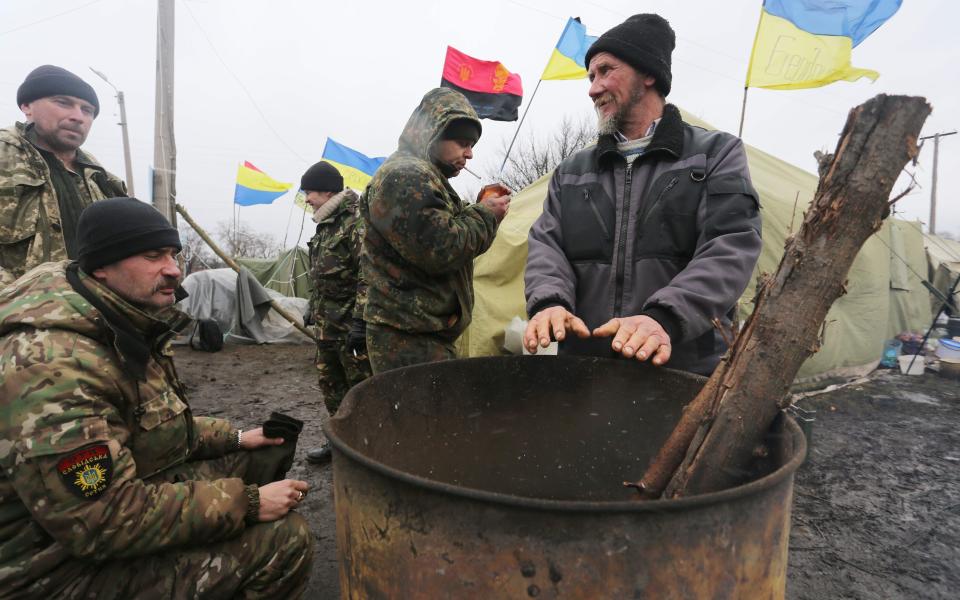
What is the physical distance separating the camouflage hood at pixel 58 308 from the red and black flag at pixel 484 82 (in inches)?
249

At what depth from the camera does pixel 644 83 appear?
1.91 m

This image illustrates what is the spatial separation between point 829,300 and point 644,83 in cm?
120

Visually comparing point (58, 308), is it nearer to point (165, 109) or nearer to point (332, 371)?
point (332, 371)

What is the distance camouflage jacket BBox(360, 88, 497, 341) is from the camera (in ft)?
7.63

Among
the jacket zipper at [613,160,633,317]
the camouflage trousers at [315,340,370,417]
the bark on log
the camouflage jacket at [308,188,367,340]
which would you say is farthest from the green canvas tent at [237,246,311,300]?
the bark on log

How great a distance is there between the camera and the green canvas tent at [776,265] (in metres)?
5.66

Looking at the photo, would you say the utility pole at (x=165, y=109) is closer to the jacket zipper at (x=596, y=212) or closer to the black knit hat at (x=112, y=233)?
the black knit hat at (x=112, y=233)

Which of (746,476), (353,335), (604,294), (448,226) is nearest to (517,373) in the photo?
(604,294)

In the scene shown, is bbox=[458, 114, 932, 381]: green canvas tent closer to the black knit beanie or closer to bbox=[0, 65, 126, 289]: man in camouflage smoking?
the black knit beanie

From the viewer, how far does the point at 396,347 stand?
2525 millimetres

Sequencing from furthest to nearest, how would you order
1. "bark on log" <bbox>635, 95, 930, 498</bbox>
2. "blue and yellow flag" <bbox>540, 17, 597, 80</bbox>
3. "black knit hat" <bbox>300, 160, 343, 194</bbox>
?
"blue and yellow flag" <bbox>540, 17, 597, 80</bbox>, "black knit hat" <bbox>300, 160, 343, 194</bbox>, "bark on log" <bbox>635, 95, 930, 498</bbox>

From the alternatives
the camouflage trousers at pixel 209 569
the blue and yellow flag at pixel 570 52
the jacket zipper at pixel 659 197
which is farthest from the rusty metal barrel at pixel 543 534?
the blue and yellow flag at pixel 570 52

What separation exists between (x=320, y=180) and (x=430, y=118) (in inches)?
85.6

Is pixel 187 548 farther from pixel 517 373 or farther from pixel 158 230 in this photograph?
pixel 517 373
